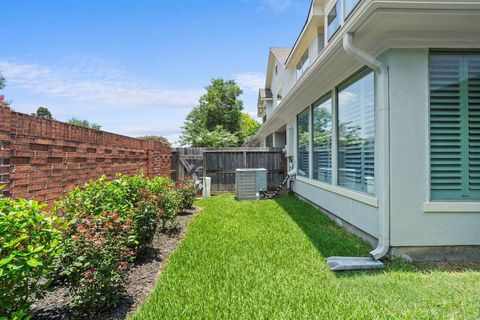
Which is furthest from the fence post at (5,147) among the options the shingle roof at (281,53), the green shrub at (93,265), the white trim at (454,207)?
the shingle roof at (281,53)

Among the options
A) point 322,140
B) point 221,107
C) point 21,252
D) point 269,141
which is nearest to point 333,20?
point 322,140

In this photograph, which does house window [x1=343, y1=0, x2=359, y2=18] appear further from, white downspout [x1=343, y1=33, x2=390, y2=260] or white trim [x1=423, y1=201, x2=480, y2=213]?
white trim [x1=423, y1=201, x2=480, y2=213]

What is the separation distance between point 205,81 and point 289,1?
2391cm

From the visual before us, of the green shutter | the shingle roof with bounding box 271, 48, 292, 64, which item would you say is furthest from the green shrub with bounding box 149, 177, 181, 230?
the shingle roof with bounding box 271, 48, 292, 64

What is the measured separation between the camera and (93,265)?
9.26 feet

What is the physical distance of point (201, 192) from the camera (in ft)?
40.7

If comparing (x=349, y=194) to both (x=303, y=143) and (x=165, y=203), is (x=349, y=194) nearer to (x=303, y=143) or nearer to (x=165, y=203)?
(x=165, y=203)

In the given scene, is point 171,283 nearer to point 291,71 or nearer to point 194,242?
point 194,242

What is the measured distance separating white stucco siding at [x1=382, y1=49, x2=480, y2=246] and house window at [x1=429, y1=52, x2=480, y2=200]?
0.46ft

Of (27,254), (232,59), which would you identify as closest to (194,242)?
(27,254)

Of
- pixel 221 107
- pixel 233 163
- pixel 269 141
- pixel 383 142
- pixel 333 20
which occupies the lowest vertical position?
pixel 233 163

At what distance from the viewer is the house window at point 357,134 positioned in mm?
5012

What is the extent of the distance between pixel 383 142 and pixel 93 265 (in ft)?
12.3

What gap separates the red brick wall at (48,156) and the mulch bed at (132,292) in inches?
45.8
